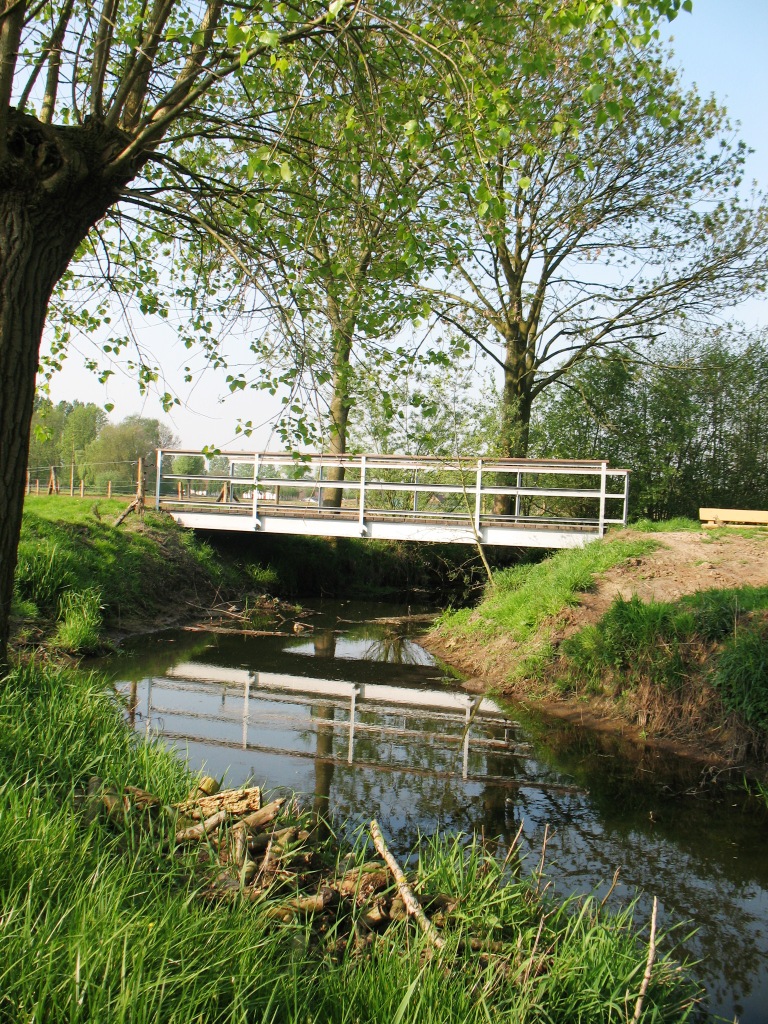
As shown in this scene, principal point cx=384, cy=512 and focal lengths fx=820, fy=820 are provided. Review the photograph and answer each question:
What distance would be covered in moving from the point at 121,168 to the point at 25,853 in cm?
450

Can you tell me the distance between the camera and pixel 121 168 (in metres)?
5.70

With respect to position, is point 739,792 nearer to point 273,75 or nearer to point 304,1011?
point 304,1011

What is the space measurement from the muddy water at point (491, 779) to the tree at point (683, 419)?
11556 mm

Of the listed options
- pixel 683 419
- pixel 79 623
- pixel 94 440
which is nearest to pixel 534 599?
pixel 79 623

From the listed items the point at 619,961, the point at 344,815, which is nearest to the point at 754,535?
the point at 344,815

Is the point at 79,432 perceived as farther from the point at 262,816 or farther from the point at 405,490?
the point at 262,816

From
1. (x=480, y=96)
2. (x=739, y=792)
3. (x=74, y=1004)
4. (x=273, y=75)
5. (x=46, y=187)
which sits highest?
(x=273, y=75)

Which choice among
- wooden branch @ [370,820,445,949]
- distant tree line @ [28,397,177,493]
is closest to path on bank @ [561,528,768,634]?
wooden branch @ [370,820,445,949]

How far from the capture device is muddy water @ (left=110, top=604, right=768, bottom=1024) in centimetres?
460

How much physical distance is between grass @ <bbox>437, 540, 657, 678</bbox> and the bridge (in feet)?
4.26

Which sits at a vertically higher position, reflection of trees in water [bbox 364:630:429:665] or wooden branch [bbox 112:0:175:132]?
wooden branch [bbox 112:0:175:132]

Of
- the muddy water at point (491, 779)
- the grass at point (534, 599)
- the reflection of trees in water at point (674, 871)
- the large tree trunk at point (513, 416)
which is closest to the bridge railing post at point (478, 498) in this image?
the grass at point (534, 599)

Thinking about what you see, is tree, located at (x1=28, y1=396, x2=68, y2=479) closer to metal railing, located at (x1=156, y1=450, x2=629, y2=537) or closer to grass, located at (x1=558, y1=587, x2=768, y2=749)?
metal railing, located at (x1=156, y1=450, x2=629, y2=537)

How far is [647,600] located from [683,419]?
464 inches
